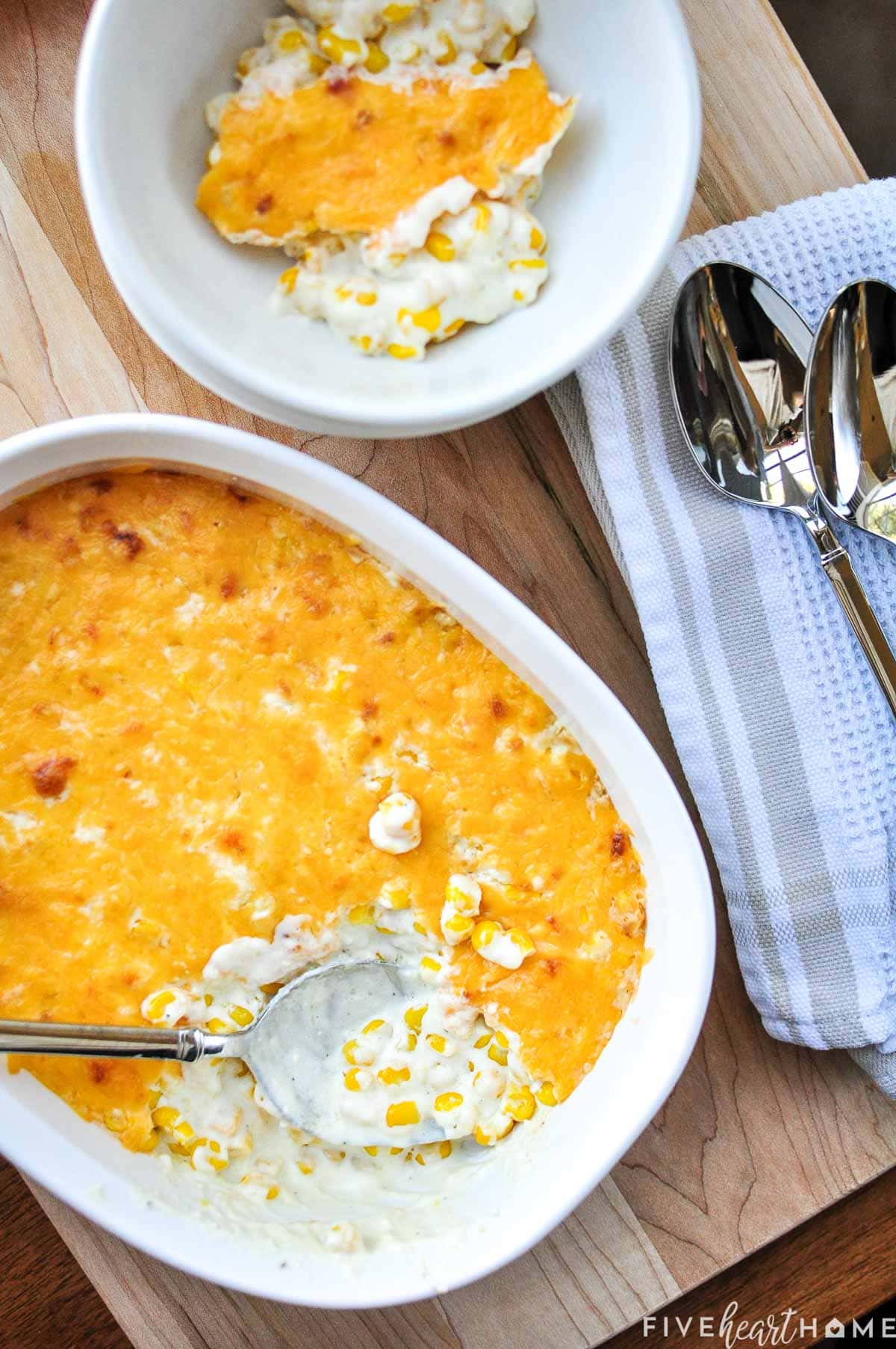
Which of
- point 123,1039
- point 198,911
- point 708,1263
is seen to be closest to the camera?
point 123,1039

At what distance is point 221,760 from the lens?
151 cm

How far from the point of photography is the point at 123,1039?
54.4 inches

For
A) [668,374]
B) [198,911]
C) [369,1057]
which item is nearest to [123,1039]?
[198,911]

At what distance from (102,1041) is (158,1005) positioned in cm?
15

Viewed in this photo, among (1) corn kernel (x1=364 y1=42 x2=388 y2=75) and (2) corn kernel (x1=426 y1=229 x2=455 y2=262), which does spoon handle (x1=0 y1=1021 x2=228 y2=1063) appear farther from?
(1) corn kernel (x1=364 y1=42 x2=388 y2=75)

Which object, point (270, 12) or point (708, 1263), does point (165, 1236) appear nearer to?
point (708, 1263)

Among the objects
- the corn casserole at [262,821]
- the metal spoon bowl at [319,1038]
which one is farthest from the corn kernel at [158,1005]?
the metal spoon bowl at [319,1038]

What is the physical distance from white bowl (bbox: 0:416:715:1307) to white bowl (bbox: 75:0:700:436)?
0.11 m

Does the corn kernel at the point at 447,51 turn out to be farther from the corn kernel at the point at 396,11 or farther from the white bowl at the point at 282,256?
the white bowl at the point at 282,256

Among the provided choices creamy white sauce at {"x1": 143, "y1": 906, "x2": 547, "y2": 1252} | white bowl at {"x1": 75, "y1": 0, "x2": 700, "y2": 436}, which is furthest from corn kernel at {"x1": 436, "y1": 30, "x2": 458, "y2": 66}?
creamy white sauce at {"x1": 143, "y1": 906, "x2": 547, "y2": 1252}

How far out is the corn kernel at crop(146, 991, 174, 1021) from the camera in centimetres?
150

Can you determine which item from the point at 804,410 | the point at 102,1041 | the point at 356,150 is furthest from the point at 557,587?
the point at 102,1041

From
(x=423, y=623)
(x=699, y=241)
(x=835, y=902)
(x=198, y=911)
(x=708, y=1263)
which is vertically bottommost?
(x=708, y=1263)

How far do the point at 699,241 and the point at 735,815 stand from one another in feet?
2.76
